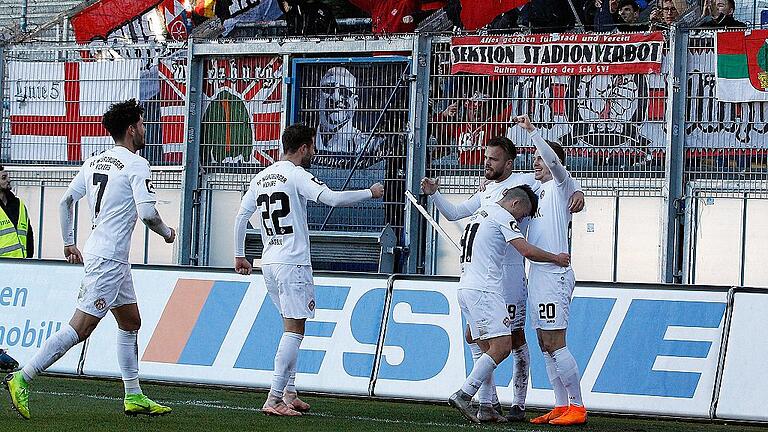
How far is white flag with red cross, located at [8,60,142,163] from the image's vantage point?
15969 mm

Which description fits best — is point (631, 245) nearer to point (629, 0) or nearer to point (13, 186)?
point (629, 0)

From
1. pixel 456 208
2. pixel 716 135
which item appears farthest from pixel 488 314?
pixel 716 135

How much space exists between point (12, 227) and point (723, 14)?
7429mm

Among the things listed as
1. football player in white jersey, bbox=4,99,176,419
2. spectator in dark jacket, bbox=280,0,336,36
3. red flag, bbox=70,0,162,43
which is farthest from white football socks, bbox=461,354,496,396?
red flag, bbox=70,0,162,43

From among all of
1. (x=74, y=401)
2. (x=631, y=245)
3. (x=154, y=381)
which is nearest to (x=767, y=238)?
(x=631, y=245)

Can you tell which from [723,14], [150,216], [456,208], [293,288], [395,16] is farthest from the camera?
[395,16]

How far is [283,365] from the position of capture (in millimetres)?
9523

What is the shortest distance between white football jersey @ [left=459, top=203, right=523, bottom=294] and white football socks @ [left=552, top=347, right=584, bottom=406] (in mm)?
649

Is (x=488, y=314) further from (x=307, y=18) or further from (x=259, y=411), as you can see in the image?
(x=307, y=18)

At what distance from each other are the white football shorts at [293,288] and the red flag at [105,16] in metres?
8.53

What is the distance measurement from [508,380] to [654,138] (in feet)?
12.1

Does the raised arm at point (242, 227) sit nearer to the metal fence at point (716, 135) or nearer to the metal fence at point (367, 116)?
the metal fence at point (367, 116)

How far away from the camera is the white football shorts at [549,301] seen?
9.34m

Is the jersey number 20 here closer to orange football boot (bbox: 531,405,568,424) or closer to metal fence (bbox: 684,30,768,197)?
orange football boot (bbox: 531,405,568,424)
